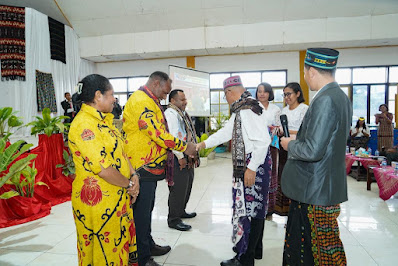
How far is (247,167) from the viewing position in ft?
5.79

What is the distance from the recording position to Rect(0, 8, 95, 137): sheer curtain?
619 centimetres

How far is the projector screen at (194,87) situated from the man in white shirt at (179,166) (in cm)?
400

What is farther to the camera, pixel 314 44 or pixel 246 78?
pixel 246 78

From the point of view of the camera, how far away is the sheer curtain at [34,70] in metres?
6.19

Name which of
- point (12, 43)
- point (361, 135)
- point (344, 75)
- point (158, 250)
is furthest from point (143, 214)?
point (344, 75)

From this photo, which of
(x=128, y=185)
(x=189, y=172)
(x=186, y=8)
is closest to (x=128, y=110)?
(x=128, y=185)

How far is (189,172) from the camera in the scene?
2.85 m

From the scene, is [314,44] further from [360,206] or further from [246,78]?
[360,206]

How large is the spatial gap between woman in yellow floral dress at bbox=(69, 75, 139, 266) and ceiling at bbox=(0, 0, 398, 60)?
641 cm

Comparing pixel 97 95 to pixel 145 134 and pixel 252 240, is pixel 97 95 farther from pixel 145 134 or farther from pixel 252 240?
pixel 252 240

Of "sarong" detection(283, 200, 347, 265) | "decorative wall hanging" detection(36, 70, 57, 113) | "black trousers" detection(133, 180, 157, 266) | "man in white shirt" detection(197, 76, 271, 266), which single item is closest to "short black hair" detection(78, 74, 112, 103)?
"black trousers" detection(133, 180, 157, 266)

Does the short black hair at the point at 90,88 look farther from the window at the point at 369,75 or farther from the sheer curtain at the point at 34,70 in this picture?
the window at the point at 369,75

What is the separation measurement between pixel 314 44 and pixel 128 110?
721cm

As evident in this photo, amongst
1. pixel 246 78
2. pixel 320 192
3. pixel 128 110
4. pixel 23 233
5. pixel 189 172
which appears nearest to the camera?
pixel 320 192
